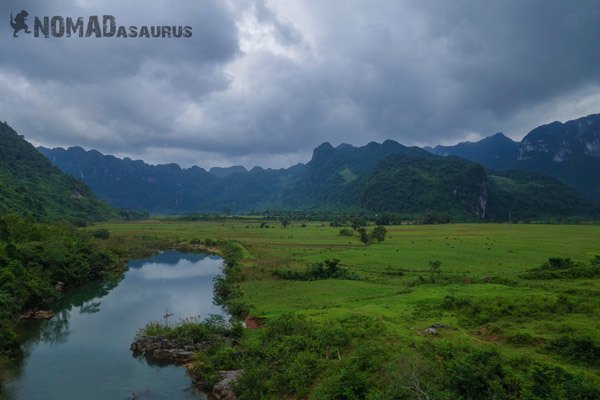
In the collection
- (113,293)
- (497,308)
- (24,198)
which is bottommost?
(113,293)

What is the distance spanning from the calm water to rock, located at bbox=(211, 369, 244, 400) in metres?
1.17

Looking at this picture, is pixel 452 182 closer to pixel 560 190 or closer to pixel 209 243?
pixel 560 190

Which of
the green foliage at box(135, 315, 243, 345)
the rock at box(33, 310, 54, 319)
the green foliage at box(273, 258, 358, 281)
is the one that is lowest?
the rock at box(33, 310, 54, 319)

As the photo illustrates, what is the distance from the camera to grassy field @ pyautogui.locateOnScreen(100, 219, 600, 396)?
61.7ft

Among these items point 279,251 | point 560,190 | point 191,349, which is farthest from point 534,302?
point 560,190

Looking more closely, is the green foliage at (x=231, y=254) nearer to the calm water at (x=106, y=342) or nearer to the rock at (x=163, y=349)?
the calm water at (x=106, y=342)

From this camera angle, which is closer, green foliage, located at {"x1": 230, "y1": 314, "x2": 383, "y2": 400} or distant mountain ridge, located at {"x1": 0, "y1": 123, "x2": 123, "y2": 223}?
green foliage, located at {"x1": 230, "y1": 314, "x2": 383, "y2": 400}

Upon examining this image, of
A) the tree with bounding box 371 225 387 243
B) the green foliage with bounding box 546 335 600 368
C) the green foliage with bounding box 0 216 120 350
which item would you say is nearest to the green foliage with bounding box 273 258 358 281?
the green foliage with bounding box 0 216 120 350

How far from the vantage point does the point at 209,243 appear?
75.5m

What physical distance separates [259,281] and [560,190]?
198 meters

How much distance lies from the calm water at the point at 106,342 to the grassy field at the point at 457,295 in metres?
7.11

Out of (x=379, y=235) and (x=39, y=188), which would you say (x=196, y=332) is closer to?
(x=379, y=235)

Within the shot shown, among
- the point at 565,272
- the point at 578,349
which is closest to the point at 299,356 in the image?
the point at 578,349

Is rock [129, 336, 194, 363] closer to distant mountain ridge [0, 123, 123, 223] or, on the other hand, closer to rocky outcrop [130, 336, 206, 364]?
rocky outcrop [130, 336, 206, 364]
